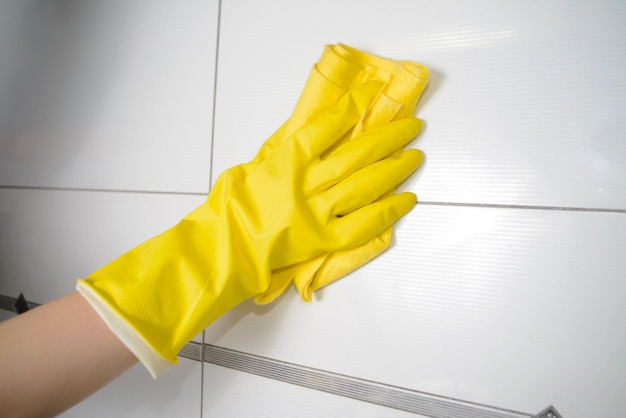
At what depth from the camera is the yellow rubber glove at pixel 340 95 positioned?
0.56m

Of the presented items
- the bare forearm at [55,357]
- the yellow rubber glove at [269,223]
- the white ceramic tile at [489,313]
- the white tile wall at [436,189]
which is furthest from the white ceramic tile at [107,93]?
the white ceramic tile at [489,313]

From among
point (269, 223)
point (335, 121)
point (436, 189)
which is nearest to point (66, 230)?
point (269, 223)

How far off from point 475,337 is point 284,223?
39 centimetres

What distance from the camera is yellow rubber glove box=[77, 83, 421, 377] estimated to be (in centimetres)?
50

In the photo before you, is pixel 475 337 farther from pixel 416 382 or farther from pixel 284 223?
pixel 284 223

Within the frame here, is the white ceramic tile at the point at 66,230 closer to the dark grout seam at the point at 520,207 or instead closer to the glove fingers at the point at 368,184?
the glove fingers at the point at 368,184

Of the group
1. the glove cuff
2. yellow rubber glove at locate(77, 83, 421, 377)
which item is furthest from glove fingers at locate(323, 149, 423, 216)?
the glove cuff

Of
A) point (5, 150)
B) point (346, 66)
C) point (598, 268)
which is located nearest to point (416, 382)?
point (598, 268)

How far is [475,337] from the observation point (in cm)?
55

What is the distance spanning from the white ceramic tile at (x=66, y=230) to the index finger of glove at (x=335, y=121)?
340 millimetres

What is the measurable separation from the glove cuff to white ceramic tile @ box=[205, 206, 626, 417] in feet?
0.93

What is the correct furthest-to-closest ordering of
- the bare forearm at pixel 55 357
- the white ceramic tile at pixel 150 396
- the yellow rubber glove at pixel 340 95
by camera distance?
the white ceramic tile at pixel 150 396 < the yellow rubber glove at pixel 340 95 < the bare forearm at pixel 55 357

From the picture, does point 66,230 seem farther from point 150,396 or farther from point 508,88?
point 508,88

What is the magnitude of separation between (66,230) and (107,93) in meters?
0.42
